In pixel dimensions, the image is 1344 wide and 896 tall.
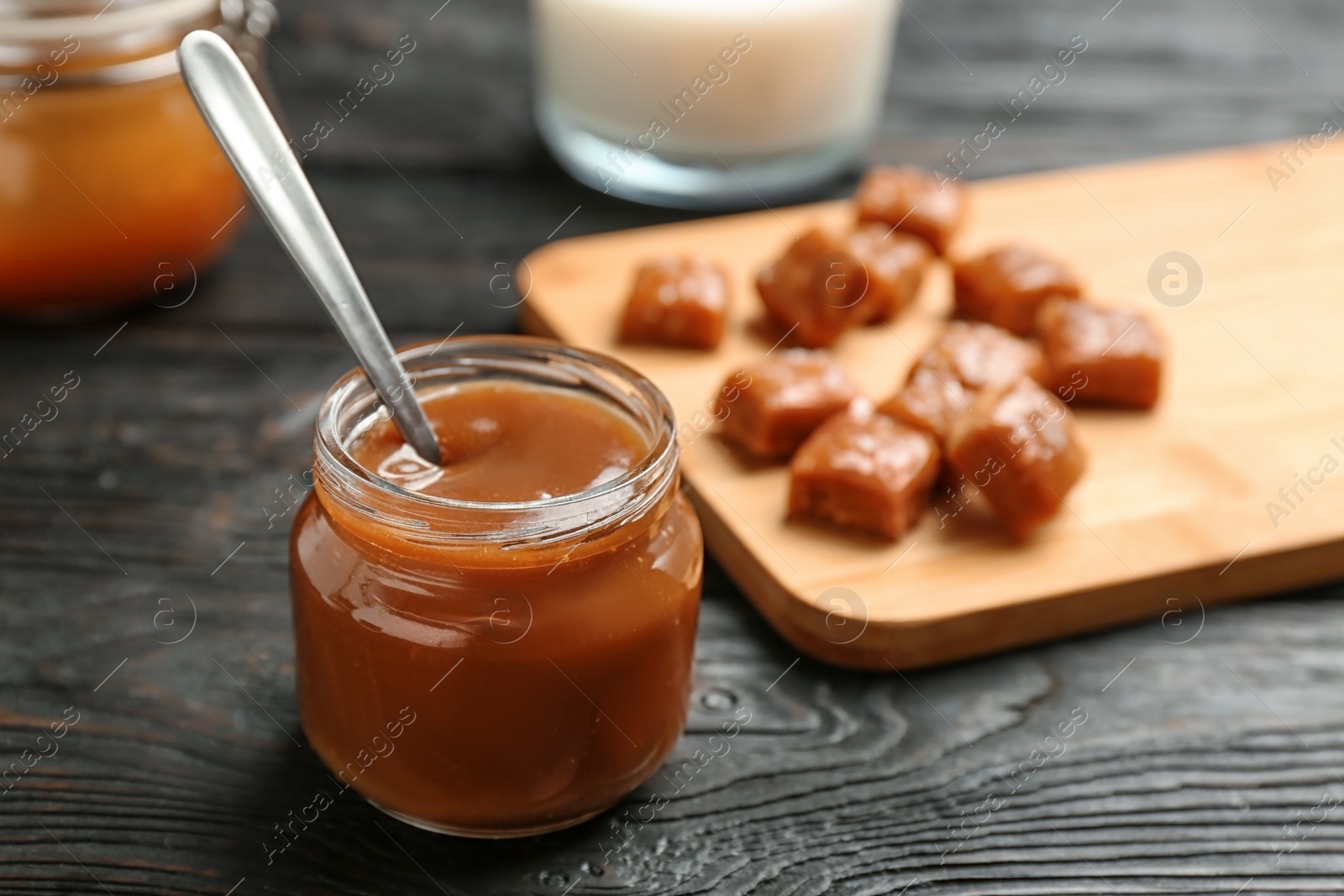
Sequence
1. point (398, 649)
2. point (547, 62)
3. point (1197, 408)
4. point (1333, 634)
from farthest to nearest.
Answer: point (547, 62) < point (1197, 408) < point (1333, 634) < point (398, 649)

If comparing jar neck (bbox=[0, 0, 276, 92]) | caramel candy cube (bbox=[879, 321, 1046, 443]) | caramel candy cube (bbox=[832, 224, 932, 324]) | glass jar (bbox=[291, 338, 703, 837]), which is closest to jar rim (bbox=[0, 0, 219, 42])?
jar neck (bbox=[0, 0, 276, 92])

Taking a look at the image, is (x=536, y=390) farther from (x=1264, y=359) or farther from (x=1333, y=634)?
(x=1264, y=359)

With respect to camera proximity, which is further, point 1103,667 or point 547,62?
point 547,62

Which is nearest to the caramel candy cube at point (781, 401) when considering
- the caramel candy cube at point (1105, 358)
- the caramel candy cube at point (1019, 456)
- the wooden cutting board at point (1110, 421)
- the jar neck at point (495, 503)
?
the wooden cutting board at point (1110, 421)

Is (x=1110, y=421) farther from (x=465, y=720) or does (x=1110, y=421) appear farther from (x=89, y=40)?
(x=89, y=40)

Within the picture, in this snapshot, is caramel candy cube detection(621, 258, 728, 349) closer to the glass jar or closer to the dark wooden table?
the dark wooden table

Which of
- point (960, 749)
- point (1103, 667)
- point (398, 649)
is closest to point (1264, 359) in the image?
point (1103, 667)

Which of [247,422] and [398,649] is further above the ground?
[398,649]

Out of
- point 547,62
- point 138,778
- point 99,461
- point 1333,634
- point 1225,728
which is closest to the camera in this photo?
point 138,778
